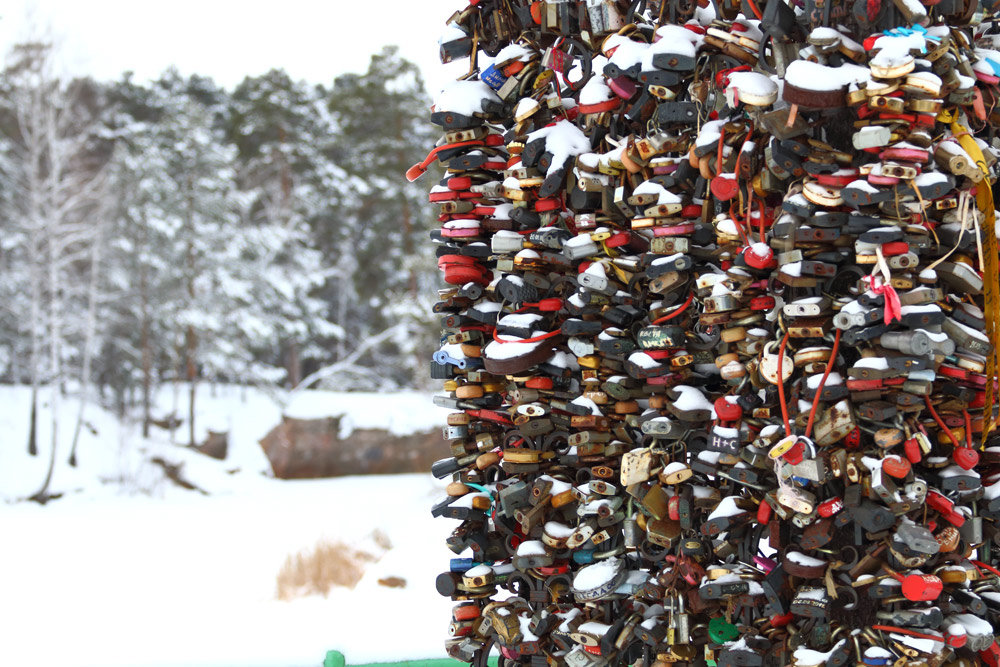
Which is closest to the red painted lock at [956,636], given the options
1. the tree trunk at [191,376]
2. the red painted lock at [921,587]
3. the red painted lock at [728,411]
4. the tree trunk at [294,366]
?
the red painted lock at [921,587]

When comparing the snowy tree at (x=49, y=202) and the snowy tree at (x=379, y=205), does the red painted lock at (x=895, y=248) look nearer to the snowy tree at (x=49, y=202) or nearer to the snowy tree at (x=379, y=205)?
the snowy tree at (x=49, y=202)

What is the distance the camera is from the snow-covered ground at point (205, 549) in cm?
764

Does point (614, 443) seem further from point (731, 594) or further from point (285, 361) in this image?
point (285, 361)

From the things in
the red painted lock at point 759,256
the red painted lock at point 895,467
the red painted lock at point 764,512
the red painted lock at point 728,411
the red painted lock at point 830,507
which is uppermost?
the red painted lock at point 759,256

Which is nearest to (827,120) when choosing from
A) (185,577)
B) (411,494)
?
(185,577)

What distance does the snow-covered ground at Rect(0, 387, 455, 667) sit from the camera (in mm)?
7639

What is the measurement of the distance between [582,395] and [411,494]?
1439cm

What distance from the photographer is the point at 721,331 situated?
2857 millimetres

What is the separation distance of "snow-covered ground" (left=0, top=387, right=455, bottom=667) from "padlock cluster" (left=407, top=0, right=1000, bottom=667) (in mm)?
2000

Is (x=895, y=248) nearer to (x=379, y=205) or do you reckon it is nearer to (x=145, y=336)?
(x=145, y=336)

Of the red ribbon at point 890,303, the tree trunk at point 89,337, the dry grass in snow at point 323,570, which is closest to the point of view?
the red ribbon at point 890,303

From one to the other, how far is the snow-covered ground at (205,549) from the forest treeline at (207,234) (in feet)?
4.79

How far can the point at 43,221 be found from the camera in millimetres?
19188

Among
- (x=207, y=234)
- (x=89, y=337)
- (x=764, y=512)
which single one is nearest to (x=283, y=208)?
(x=207, y=234)
